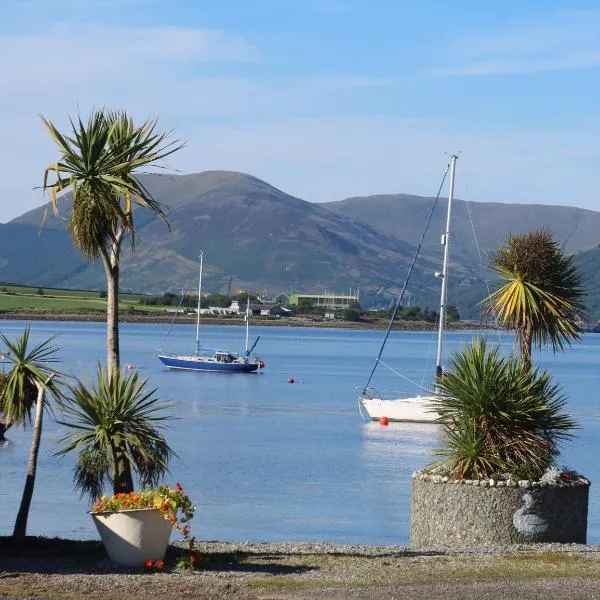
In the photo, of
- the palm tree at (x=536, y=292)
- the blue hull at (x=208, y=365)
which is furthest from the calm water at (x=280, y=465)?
the blue hull at (x=208, y=365)

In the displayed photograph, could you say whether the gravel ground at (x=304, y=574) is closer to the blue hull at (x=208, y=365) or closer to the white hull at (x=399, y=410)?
the white hull at (x=399, y=410)

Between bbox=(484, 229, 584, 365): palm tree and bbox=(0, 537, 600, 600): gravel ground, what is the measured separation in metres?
5.93

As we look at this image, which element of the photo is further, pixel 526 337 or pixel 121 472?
pixel 526 337

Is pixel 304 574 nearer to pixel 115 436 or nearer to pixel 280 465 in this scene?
pixel 115 436

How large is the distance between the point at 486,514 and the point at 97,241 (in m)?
6.35

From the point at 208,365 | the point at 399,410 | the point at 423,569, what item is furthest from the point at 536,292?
the point at 208,365

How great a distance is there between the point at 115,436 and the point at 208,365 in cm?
8859

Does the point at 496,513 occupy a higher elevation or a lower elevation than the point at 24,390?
lower

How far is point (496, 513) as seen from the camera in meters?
17.1

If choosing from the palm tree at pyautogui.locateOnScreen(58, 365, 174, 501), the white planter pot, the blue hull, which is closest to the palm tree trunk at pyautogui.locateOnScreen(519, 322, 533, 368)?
the palm tree at pyautogui.locateOnScreen(58, 365, 174, 501)

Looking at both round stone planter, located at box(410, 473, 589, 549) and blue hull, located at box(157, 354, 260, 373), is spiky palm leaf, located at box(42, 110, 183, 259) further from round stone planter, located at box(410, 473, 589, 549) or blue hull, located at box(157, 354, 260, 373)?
blue hull, located at box(157, 354, 260, 373)

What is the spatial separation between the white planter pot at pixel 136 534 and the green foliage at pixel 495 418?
540 centimetres

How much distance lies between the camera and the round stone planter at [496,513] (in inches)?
668

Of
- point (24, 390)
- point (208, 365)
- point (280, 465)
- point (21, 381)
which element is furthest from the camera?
point (208, 365)
